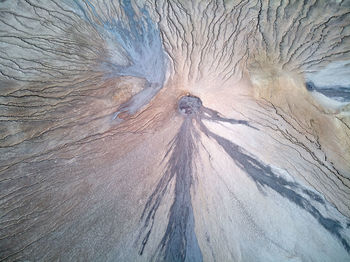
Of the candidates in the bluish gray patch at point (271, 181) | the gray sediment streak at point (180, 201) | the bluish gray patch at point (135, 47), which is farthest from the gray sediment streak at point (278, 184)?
the bluish gray patch at point (135, 47)

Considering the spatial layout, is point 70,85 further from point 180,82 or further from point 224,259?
point 224,259

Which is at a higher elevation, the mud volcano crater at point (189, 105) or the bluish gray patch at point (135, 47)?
the bluish gray patch at point (135, 47)

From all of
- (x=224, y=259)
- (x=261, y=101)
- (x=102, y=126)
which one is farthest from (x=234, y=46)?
(x=224, y=259)

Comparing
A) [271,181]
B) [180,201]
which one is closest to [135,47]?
[180,201]

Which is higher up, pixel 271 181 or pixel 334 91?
pixel 334 91

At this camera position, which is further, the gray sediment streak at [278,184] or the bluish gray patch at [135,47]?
the gray sediment streak at [278,184]

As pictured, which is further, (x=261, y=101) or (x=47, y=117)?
(x=261, y=101)

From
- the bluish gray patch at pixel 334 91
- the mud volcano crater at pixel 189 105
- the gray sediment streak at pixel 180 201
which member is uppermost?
the bluish gray patch at pixel 334 91

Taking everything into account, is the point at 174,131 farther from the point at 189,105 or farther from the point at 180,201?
the point at 180,201

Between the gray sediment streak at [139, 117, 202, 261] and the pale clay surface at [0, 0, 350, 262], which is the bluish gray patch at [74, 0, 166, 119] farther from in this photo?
the gray sediment streak at [139, 117, 202, 261]

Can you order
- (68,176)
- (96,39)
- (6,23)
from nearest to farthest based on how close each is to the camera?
(6,23), (96,39), (68,176)

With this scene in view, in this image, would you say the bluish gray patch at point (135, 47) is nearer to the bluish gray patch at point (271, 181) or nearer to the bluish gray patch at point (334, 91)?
the bluish gray patch at point (271, 181)
